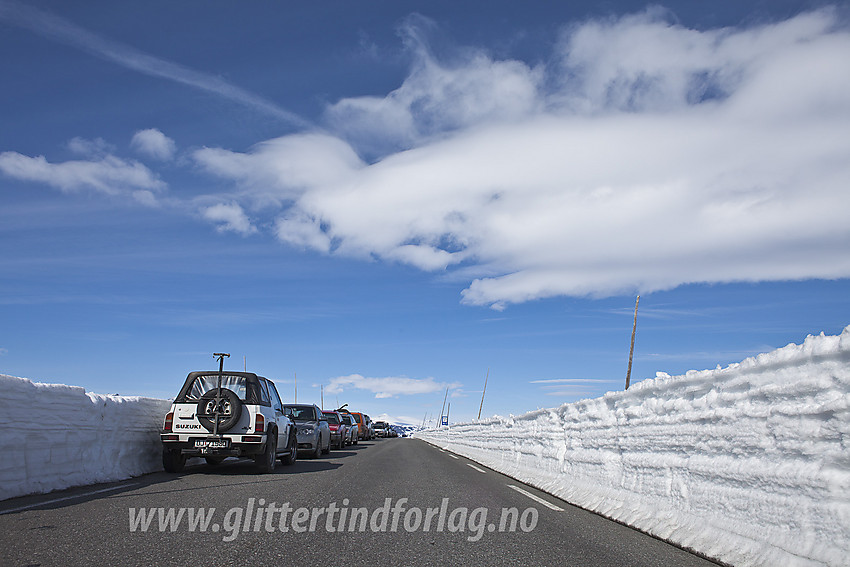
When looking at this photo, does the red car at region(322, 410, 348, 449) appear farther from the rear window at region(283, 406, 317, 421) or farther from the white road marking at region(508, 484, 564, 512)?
the white road marking at region(508, 484, 564, 512)

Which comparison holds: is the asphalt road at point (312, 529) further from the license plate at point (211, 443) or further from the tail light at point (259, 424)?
the tail light at point (259, 424)

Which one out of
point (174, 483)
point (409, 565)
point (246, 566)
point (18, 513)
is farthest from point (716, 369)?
point (174, 483)

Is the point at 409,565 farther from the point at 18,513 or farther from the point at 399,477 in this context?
the point at 399,477

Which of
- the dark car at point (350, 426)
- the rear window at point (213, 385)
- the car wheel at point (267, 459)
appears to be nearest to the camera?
the car wheel at point (267, 459)

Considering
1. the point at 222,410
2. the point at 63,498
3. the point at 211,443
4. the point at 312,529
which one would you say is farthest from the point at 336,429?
the point at 312,529

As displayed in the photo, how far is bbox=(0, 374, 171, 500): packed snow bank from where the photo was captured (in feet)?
26.4

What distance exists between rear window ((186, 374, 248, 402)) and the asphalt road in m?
3.25

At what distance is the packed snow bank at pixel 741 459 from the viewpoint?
411cm

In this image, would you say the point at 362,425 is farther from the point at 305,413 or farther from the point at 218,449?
the point at 218,449

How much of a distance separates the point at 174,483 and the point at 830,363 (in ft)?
29.8

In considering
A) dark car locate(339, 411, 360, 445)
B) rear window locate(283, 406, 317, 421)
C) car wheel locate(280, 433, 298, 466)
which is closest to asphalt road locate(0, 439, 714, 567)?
car wheel locate(280, 433, 298, 466)

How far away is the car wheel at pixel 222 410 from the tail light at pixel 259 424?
36 cm

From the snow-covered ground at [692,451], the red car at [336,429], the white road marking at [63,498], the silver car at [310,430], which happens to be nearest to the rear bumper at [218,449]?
the snow-covered ground at [692,451]

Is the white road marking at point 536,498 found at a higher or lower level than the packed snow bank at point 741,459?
lower
